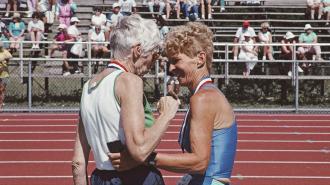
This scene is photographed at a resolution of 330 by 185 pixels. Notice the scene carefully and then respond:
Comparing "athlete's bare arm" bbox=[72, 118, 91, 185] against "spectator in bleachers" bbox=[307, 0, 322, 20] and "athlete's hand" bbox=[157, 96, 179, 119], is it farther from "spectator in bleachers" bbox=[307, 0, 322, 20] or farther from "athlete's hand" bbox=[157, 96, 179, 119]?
"spectator in bleachers" bbox=[307, 0, 322, 20]

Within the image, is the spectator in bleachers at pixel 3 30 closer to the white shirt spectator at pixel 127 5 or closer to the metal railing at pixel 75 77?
the metal railing at pixel 75 77

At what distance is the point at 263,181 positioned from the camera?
394 inches

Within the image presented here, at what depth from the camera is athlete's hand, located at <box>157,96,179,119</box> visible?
3.86 metres

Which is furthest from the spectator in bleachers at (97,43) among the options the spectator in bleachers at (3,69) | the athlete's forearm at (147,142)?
the athlete's forearm at (147,142)

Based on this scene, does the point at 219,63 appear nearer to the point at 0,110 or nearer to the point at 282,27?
the point at 0,110

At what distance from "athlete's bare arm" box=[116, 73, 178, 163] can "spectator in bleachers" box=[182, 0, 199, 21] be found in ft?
67.7

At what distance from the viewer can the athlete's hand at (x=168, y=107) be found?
3855 millimetres

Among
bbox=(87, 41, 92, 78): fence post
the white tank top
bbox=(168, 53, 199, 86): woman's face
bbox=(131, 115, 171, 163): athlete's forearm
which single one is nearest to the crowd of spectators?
bbox=(87, 41, 92, 78): fence post

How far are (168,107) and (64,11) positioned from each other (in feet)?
65.6

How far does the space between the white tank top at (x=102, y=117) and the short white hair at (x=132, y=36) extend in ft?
0.39

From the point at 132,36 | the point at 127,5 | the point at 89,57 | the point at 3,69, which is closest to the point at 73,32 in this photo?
the point at 89,57

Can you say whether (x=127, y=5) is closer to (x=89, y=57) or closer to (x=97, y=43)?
(x=97, y=43)

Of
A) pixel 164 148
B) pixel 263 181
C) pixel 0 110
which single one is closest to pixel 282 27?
pixel 0 110

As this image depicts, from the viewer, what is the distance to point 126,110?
12.3 feet
